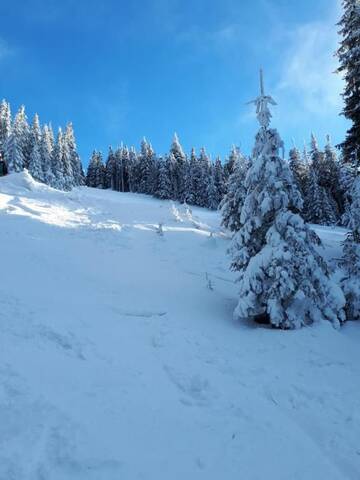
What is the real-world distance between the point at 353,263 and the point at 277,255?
3.44 metres

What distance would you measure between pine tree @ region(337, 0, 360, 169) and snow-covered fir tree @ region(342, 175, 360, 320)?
4.12 metres

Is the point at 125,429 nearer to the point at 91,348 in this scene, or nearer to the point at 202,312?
the point at 91,348

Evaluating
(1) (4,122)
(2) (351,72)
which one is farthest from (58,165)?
(2) (351,72)

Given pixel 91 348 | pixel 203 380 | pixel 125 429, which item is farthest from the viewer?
pixel 91 348

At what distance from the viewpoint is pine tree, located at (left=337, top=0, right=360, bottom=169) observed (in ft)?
49.4

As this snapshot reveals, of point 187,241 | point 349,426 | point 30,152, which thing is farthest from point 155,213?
point 30,152

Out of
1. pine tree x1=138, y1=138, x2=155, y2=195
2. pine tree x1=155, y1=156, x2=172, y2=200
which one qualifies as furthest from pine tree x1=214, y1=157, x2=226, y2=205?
pine tree x1=138, y1=138, x2=155, y2=195

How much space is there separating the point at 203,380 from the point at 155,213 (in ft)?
85.6

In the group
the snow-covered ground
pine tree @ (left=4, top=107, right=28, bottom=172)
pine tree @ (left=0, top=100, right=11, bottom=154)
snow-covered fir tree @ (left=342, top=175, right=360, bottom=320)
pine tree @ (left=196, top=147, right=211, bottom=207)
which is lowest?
the snow-covered ground

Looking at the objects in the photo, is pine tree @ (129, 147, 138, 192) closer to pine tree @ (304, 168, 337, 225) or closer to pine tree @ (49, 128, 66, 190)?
pine tree @ (49, 128, 66, 190)

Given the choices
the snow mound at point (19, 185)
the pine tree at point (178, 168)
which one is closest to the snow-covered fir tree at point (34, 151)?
the pine tree at point (178, 168)

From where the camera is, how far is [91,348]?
7430 mm

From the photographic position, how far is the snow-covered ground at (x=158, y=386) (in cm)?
446

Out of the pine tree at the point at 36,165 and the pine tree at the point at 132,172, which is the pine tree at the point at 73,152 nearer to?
the pine tree at the point at 132,172
